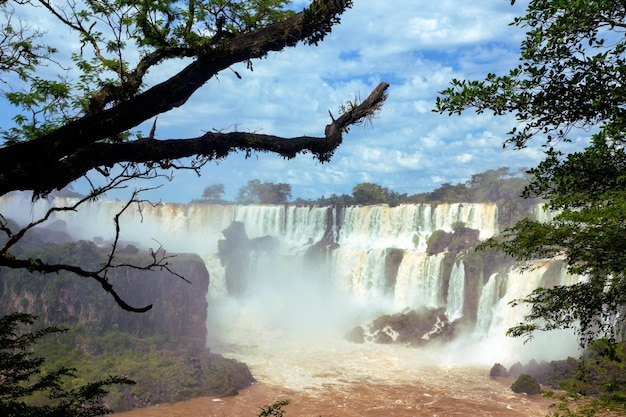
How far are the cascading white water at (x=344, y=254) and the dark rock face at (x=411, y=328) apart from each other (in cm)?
127

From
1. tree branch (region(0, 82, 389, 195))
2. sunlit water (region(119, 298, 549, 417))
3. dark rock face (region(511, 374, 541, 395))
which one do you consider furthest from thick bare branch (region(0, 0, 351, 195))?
dark rock face (region(511, 374, 541, 395))

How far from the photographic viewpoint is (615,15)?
7.19 meters

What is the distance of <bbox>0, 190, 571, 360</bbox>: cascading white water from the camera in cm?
3319

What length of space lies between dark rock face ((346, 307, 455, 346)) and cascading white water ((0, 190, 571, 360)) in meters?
1.27

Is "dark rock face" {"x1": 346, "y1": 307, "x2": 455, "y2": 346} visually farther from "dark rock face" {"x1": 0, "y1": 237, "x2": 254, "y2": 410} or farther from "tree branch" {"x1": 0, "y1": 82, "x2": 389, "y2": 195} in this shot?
"tree branch" {"x1": 0, "y1": 82, "x2": 389, "y2": 195}

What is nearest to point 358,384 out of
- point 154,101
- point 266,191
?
point 154,101

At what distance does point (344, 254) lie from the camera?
4144 centimetres

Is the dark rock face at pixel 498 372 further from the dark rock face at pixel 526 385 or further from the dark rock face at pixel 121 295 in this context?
the dark rock face at pixel 121 295

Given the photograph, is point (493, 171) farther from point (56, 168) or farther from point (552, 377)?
point (56, 168)

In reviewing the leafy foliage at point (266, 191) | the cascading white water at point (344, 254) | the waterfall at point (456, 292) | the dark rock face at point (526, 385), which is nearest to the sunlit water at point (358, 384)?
the dark rock face at point (526, 385)

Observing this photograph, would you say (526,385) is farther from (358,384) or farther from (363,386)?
(358,384)

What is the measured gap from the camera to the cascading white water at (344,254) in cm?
3319

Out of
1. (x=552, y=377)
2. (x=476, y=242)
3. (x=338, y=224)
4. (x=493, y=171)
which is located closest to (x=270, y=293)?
(x=338, y=224)

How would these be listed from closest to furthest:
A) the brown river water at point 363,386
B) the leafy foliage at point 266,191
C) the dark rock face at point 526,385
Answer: the brown river water at point 363,386
the dark rock face at point 526,385
the leafy foliage at point 266,191
